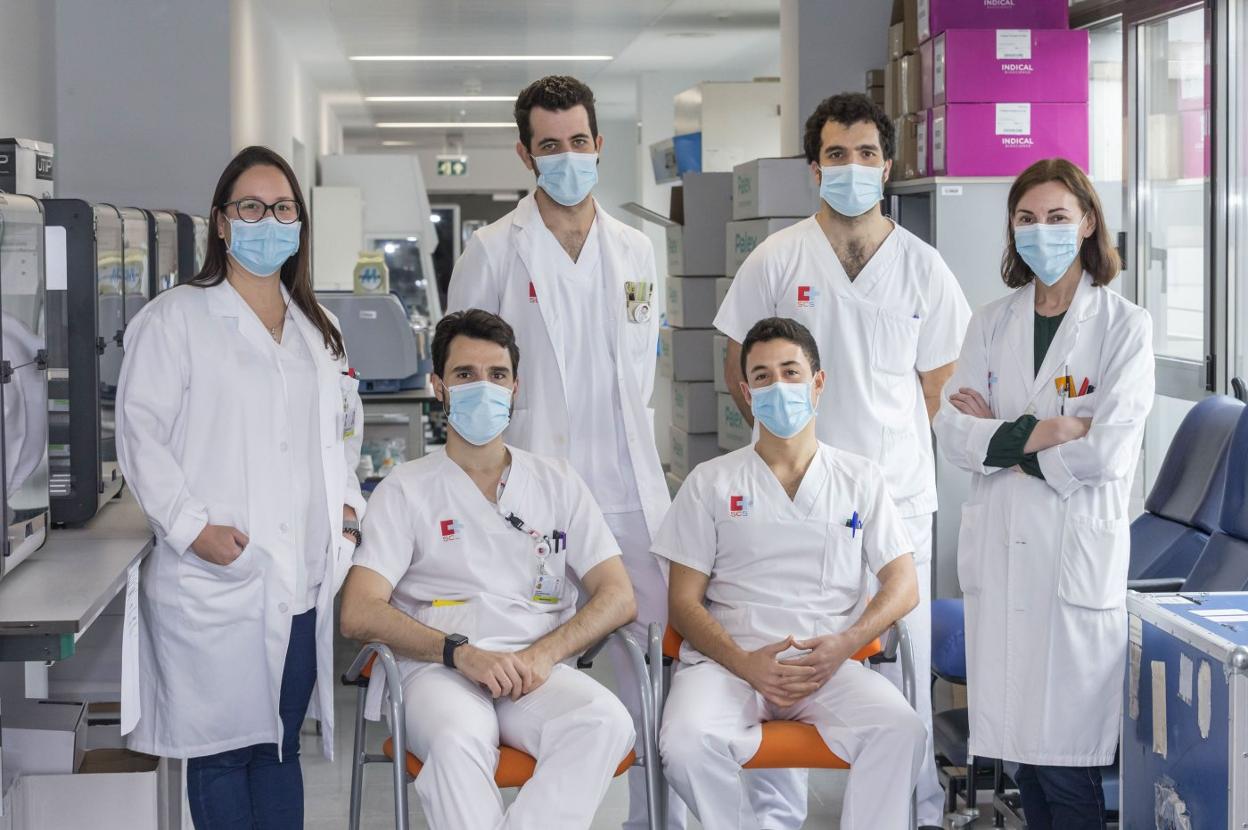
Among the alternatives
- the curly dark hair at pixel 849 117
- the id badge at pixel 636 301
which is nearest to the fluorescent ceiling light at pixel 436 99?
the curly dark hair at pixel 849 117

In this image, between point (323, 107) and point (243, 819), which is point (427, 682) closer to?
point (243, 819)

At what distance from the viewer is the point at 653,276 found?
3084mm

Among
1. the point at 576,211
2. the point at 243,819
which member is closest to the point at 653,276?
the point at 576,211

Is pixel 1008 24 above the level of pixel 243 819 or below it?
above

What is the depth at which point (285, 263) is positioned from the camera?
2.72 meters

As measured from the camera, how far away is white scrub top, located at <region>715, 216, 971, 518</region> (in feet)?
10.3

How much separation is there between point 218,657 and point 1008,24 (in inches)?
128

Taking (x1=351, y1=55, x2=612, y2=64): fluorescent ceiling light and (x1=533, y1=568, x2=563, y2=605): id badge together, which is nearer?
(x1=533, y1=568, x2=563, y2=605): id badge

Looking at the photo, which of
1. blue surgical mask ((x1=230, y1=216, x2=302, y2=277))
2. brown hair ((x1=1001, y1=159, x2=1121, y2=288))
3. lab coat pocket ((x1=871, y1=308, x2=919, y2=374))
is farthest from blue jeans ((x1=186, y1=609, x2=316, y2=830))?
brown hair ((x1=1001, y1=159, x2=1121, y2=288))

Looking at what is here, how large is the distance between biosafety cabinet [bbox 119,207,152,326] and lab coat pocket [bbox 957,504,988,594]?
1.88 metres

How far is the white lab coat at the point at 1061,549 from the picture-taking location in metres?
2.63

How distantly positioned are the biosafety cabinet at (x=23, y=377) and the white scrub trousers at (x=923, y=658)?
1816 millimetres

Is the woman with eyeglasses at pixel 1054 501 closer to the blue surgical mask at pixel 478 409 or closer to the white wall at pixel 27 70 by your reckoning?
the blue surgical mask at pixel 478 409

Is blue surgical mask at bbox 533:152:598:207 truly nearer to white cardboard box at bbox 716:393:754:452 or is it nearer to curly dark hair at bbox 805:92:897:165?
curly dark hair at bbox 805:92:897:165
